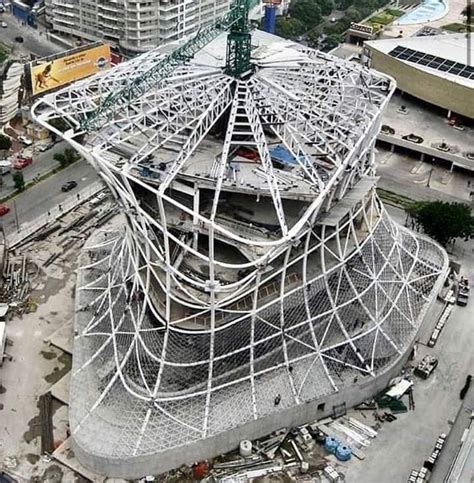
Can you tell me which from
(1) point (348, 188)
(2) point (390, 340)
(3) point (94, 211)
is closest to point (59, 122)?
(3) point (94, 211)

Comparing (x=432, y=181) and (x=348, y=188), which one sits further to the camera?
(x=432, y=181)

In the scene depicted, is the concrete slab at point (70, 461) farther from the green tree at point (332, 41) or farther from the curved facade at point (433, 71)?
the green tree at point (332, 41)

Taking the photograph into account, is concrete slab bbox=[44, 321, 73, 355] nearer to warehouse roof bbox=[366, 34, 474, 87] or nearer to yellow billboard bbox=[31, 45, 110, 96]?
yellow billboard bbox=[31, 45, 110, 96]

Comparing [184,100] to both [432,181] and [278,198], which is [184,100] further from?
[432,181]

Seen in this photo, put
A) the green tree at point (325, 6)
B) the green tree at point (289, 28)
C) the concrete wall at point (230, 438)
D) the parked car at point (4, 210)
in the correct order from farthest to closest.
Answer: the green tree at point (325, 6) → the green tree at point (289, 28) → the parked car at point (4, 210) → the concrete wall at point (230, 438)

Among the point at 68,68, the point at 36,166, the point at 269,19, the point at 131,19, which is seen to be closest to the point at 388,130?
the point at 269,19

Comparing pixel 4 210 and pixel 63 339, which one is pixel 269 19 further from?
pixel 63 339

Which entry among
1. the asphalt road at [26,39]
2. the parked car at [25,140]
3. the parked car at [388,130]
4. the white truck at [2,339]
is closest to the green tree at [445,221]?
the parked car at [388,130]

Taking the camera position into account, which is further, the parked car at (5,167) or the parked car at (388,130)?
the parked car at (388,130)

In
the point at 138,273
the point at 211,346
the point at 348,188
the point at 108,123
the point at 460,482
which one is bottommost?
the point at 460,482
